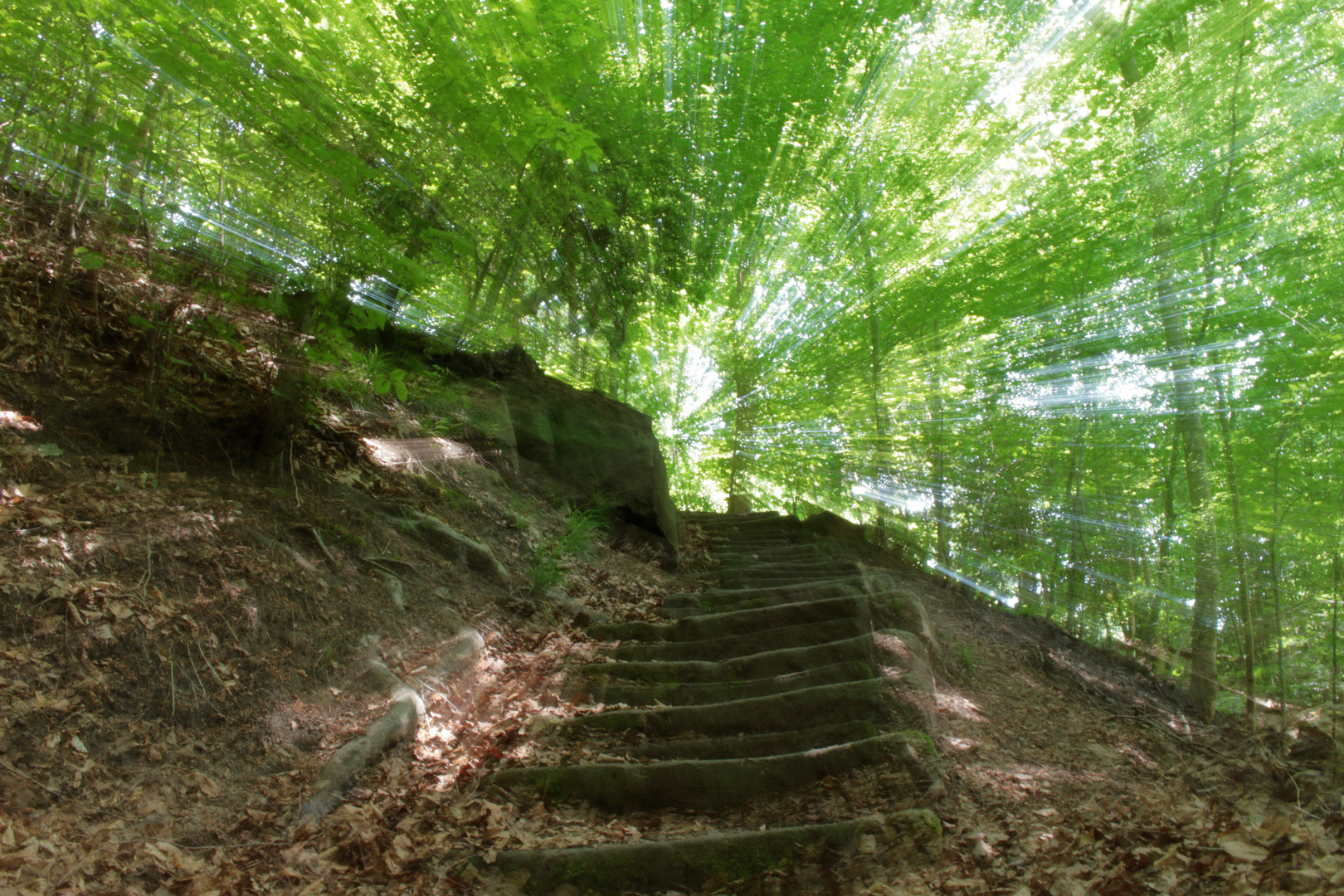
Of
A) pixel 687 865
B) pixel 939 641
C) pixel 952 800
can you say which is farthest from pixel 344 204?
pixel 939 641

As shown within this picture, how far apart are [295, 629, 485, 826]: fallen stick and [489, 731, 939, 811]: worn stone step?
602mm

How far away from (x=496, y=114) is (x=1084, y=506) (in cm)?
1289

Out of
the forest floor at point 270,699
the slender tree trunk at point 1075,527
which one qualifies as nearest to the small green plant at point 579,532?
the forest floor at point 270,699

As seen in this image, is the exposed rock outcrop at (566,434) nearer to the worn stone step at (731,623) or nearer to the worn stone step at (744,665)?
the worn stone step at (731,623)

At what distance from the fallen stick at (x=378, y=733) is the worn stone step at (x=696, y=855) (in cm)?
78

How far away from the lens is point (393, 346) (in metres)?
8.34

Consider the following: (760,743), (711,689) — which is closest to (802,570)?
(711,689)

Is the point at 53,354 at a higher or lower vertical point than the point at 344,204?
lower

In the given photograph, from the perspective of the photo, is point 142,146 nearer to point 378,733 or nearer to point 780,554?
point 378,733

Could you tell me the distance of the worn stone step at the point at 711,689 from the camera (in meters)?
4.50

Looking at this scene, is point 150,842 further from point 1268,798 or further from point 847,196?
point 847,196

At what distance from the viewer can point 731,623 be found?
232 inches

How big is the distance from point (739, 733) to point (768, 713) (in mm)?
222

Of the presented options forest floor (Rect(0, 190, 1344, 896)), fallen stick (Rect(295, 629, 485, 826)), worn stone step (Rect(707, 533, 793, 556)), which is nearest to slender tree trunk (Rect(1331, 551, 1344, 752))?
forest floor (Rect(0, 190, 1344, 896))
